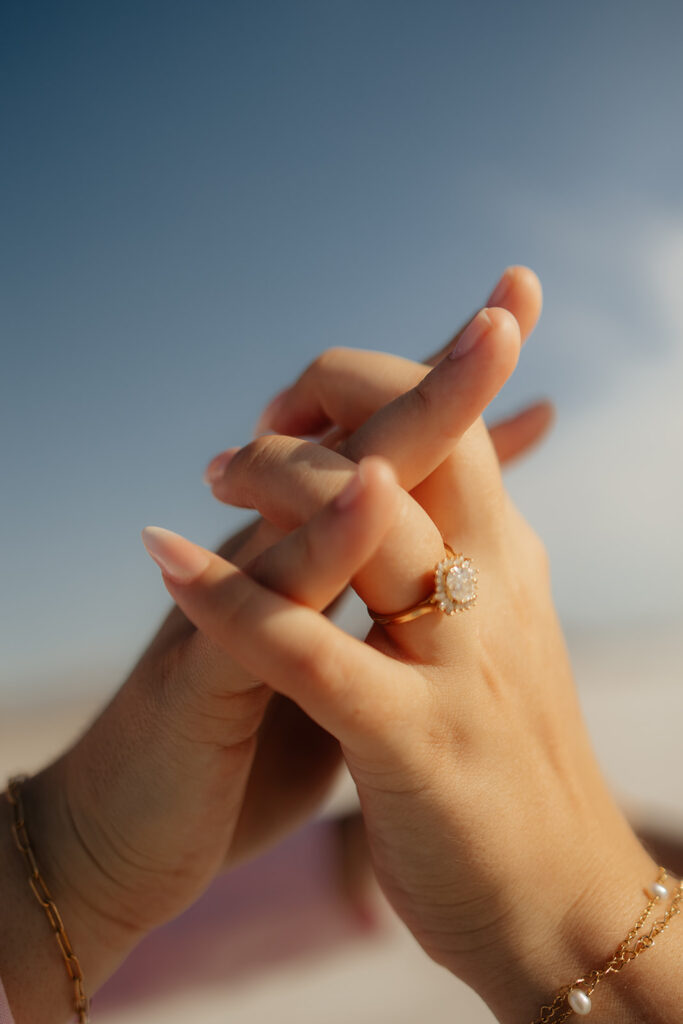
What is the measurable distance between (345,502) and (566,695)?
1.93ft

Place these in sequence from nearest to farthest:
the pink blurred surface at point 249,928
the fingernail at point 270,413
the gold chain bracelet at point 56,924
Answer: the gold chain bracelet at point 56,924 < the fingernail at point 270,413 < the pink blurred surface at point 249,928

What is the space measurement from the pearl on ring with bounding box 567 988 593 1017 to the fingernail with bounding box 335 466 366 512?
27.8 inches

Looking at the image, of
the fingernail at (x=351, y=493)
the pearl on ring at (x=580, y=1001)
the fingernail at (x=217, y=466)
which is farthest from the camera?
the fingernail at (x=217, y=466)

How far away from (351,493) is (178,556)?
230 millimetres

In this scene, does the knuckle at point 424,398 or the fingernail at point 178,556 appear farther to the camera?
the knuckle at point 424,398

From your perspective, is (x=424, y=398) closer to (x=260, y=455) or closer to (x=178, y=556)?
(x=260, y=455)

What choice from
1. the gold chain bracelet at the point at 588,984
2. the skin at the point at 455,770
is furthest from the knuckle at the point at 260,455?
the gold chain bracelet at the point at 588,984

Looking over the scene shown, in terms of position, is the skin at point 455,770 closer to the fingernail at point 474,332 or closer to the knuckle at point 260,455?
the knuckle at point 260,455

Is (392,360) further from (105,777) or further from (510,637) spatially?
(105,777)

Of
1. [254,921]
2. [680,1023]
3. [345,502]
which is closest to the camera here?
[345,502]

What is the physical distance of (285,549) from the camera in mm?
871

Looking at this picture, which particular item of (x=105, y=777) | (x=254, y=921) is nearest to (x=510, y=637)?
(x=105, y=777)

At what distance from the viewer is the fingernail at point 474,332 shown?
98 centimetres

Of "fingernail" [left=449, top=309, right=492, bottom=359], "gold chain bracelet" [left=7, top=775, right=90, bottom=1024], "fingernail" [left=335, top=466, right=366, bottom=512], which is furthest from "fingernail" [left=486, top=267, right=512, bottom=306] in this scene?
"gold chain bracelet" [left=7, top=775, right=90, bottom=1024]
